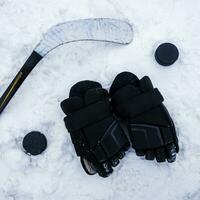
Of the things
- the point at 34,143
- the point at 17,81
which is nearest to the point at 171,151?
the point at 34,143

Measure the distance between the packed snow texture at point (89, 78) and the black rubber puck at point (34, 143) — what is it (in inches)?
1.8

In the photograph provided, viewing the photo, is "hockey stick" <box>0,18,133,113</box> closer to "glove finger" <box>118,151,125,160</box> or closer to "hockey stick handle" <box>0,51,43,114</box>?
"hockey stick handle" <box>0,51,43,114</box>

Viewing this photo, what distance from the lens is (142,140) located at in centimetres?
233

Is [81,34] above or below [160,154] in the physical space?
above

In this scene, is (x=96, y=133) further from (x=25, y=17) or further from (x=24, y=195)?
(x=25, y=17)

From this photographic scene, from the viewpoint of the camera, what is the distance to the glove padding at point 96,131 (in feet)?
7.66

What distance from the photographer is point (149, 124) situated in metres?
2.33

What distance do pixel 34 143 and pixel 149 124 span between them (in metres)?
0.71

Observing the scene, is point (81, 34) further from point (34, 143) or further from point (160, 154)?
point (160, 154)

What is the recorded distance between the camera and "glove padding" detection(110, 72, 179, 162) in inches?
91.3

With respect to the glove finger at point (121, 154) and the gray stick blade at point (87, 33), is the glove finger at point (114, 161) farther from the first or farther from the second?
the gray stick blade at point (87, 33)

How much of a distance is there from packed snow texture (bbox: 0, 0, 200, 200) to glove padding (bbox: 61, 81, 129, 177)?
0.17 m

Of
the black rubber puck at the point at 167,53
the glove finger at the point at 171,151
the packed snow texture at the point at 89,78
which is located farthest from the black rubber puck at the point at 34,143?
the black rubber puck at the point at 167,53

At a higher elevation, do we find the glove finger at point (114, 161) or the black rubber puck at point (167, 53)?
the black rubber puck at point (167, 53)
